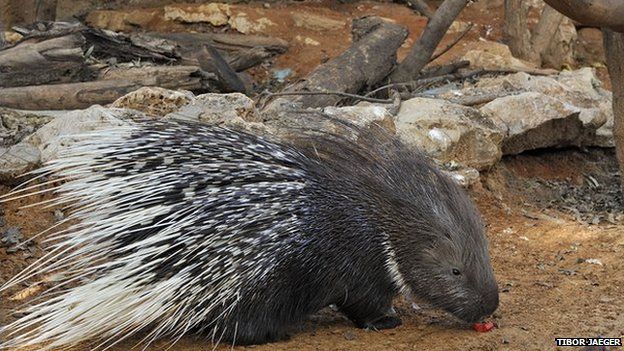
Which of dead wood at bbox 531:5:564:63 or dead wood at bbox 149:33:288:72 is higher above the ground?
dead wood at bbox 531:5:564:63

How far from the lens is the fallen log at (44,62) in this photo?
609cm

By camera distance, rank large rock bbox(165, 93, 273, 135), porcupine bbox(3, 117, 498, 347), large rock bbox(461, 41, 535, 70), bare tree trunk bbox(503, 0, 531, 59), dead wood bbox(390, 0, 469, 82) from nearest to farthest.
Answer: porcupine bbox(3, 117, 498, 347) < large rock bbox(165, 93, 273, 135) < dead wood bbox(390, 0, 469, 82) < large rock bbox(461, 41, 535, 70) < bare tree trunk bbox(503, 0, 531, 59)

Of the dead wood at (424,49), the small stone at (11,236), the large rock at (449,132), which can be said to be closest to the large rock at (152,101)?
the small stone at (11,236)

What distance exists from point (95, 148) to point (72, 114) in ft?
4.63

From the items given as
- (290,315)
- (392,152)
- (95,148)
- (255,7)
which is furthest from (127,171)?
(255,7)

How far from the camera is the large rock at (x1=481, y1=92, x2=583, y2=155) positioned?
673cm

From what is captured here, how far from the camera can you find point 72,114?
4.75 meters

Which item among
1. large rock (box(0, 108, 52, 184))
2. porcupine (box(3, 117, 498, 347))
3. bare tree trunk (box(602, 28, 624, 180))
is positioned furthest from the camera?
bare tree trunk (box(602, 28, 624, 180))

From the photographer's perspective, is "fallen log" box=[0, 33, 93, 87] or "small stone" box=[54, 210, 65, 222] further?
"fallen log" box=[0, 33, 93, 87]

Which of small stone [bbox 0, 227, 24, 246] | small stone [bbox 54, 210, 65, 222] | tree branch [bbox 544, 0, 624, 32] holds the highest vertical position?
tree branch [bbox 544, 0, 624, 32]

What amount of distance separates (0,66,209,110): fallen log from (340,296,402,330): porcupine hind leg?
2979 mm

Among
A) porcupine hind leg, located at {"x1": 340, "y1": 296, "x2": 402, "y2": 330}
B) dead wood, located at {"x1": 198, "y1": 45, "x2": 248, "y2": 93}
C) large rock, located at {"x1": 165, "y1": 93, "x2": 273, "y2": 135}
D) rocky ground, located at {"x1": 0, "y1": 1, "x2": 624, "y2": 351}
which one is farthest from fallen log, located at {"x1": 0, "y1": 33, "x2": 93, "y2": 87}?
porcupine hind leg, located at {"x1": 340, "y1": 296, "x2": 402, "y2": 330}

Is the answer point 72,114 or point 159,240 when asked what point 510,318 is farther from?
point 72,114

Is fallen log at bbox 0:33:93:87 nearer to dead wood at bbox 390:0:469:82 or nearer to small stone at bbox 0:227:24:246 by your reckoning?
small stone at bbox 0:227:24:246
